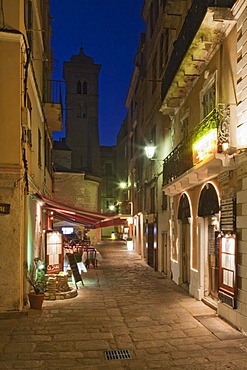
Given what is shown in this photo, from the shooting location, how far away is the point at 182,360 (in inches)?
271

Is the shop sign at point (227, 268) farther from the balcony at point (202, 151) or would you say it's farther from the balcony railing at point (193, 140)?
the balcony railing at point (193, 140)

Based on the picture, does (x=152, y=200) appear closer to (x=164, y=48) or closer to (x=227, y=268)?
(x=164, y=48)

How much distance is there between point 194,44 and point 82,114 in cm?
4220

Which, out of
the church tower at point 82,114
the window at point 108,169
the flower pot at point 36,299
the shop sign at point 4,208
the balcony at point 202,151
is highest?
the church tower at point 82,114

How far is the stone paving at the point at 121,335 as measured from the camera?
22.3ft

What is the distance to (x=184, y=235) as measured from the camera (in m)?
15.0

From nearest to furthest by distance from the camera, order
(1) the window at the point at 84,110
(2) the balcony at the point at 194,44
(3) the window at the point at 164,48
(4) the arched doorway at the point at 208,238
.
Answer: (2) the balcony at the point at 194,44, (4) the arched doorway at the point at 208,238, (3) the window at the point at 164,48, (1) the window at the point at 84,110

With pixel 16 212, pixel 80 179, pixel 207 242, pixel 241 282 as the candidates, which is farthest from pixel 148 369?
pixel 80 179

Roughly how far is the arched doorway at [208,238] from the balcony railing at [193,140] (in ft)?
3.88

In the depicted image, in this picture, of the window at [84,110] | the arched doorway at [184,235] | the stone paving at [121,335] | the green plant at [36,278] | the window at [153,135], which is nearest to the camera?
the stone paving at [121,335]

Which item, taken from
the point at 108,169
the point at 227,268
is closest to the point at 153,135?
the point at 227,268

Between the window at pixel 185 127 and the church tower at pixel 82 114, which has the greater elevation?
the church tower at pixel 82 114

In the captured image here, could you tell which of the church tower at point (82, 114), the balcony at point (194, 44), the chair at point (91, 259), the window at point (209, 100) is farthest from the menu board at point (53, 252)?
the church tower at point (82, 114)

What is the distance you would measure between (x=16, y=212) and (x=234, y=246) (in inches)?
217
